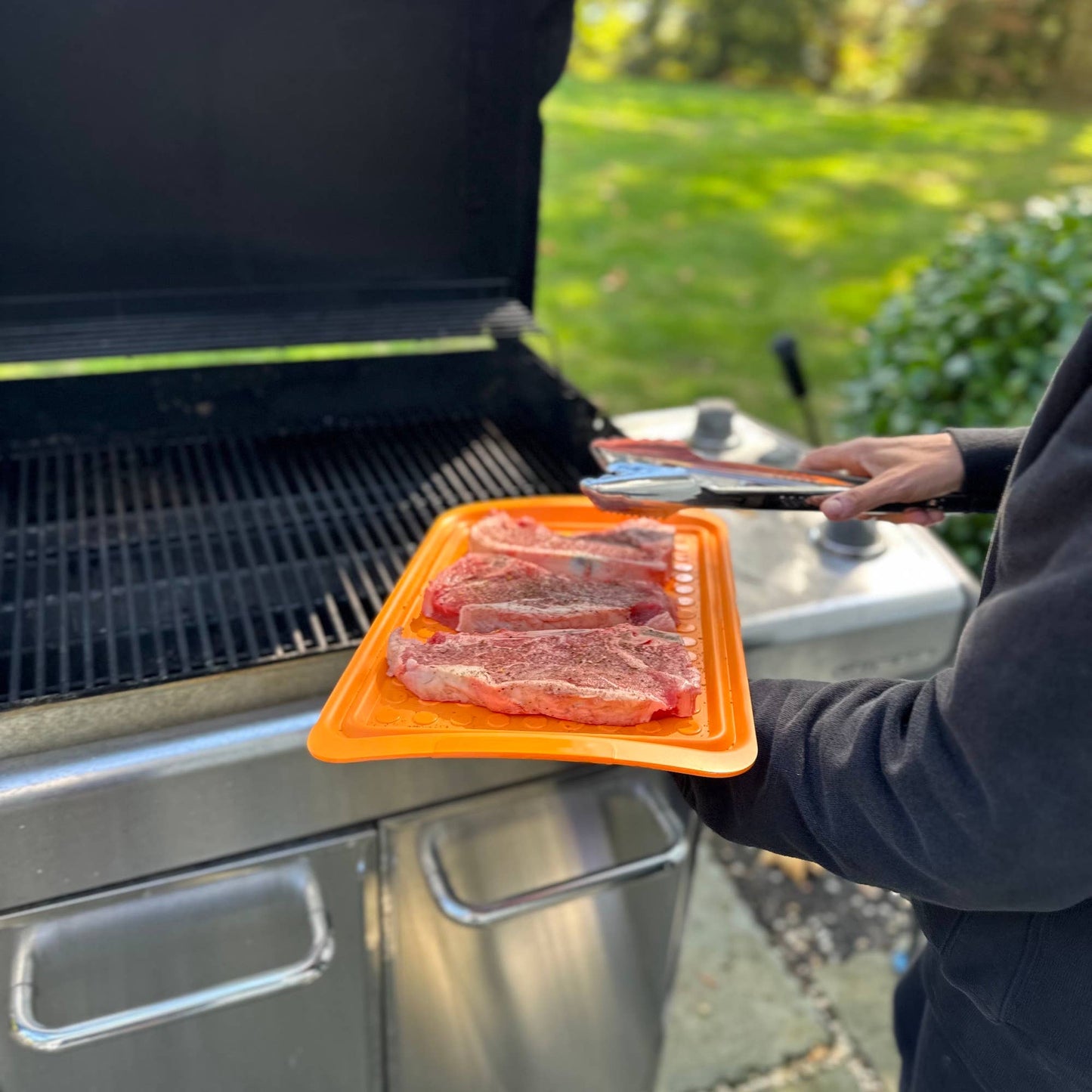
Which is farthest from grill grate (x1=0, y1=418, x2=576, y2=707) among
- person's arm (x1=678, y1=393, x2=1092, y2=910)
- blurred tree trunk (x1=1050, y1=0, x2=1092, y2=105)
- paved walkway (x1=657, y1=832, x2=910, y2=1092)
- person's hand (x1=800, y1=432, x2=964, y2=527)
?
blurred tree trunk (x1=1050, y1=0, x2=1092, y2=105)

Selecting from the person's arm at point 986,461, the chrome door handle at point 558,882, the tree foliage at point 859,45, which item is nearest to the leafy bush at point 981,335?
the person's arm at point 986,461

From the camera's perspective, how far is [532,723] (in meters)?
1.11

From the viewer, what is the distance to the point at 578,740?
1.05m

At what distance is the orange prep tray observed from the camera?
1030 mm

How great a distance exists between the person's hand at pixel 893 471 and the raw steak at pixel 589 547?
26cm

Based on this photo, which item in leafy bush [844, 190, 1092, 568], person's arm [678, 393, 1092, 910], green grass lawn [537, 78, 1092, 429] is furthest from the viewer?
green grass lawn [537, 78, 1092, 429]

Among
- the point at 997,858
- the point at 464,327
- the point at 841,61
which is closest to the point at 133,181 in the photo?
the point at 464,327

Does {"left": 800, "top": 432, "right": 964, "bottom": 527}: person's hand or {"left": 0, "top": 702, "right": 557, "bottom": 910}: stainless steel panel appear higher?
{"left": 800, "top": 432, "right": 964, "bottom": 527}: person's hand

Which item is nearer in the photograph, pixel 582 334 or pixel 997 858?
pixel 997 858

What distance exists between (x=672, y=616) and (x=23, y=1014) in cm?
107

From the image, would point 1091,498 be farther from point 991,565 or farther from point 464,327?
point 464,327

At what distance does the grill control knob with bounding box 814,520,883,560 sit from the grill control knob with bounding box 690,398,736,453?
0.34 meters

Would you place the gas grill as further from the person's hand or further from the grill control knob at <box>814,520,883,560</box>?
the person's hand

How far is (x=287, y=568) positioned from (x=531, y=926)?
0.79 meters
